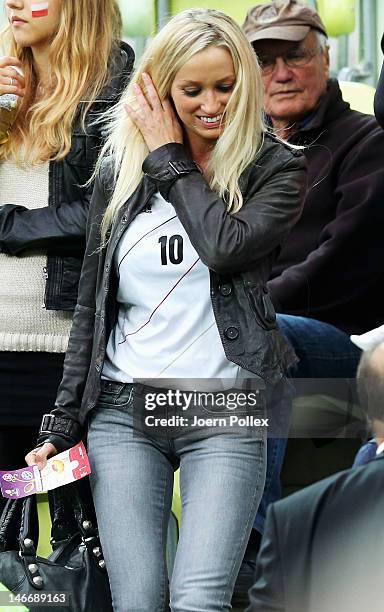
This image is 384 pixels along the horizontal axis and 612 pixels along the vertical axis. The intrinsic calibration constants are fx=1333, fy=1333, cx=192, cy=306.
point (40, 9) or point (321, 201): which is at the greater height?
point (40, 9)

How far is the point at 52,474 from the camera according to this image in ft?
9.00

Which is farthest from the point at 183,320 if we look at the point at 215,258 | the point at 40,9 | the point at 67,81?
the point at 40,9

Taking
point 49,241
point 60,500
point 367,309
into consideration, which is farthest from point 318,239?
point 60,500

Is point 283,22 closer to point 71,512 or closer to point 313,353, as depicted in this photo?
point 313,353

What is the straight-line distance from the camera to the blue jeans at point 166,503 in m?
2.53

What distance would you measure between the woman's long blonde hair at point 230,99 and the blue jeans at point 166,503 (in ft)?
1.44

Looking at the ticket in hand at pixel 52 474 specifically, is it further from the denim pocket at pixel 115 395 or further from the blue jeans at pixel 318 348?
the blue jeans at pixel 318 348

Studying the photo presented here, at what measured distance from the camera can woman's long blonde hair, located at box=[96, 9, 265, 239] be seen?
2736mm

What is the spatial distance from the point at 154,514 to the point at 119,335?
1.28 feet

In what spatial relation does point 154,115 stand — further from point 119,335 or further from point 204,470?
point 204,470

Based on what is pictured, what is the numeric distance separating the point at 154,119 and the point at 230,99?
174 mm

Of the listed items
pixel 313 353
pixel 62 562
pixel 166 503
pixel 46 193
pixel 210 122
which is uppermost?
pixel 210 122

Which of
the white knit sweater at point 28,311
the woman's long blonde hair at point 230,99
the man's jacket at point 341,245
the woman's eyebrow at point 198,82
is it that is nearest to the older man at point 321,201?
the man's jacket at point 341,245

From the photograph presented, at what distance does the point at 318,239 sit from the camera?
3.79 m
